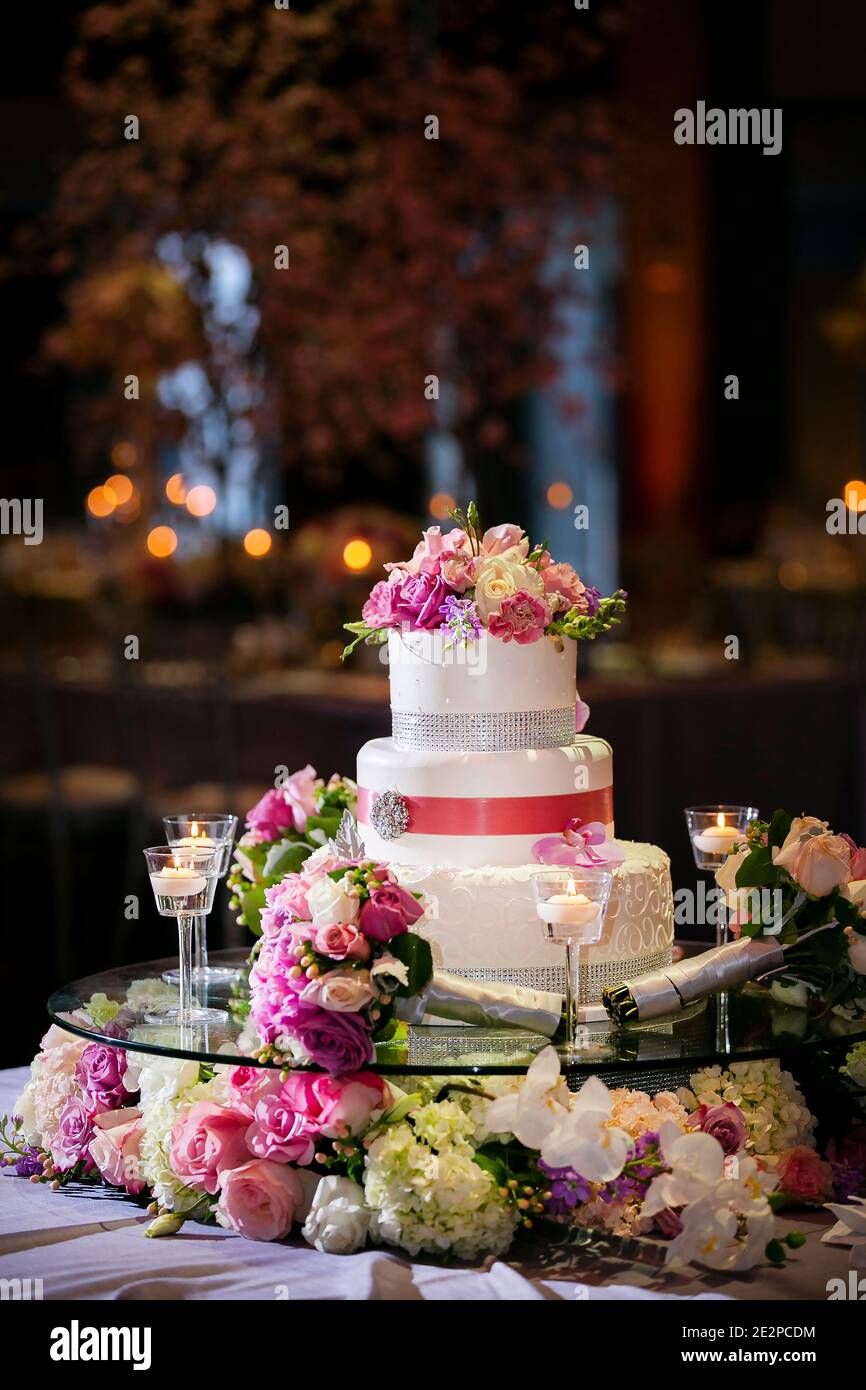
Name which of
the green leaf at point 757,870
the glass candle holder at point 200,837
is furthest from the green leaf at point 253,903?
the green leaf at point 757,870

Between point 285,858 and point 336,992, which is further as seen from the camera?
point 285,858

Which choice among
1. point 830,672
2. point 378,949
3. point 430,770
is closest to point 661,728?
point 830,672

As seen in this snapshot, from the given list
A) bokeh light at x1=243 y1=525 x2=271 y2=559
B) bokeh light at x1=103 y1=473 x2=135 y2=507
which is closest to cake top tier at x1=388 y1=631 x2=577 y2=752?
bokeh light at x1=243 y1=525 x2=271 y2=559

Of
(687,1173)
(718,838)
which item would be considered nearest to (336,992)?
(687,1173)

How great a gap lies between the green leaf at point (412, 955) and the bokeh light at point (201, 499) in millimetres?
7099

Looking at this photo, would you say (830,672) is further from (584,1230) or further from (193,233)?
(584,1230)

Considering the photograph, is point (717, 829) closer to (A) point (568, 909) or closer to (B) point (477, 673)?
(B) point (477, 673)

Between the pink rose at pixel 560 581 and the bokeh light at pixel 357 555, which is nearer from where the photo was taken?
the pink rose at pixel 560 581

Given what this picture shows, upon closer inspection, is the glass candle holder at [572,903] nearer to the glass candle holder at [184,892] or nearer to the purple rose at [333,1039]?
the purple rose at [333,1039]

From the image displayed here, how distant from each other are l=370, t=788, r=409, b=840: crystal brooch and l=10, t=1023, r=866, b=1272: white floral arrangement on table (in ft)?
1.48

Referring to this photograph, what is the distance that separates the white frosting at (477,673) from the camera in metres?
3.16

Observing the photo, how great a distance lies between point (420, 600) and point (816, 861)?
80 centimetres

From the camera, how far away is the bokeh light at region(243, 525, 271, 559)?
30.6 feet

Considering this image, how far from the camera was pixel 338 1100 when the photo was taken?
2.69 meters
